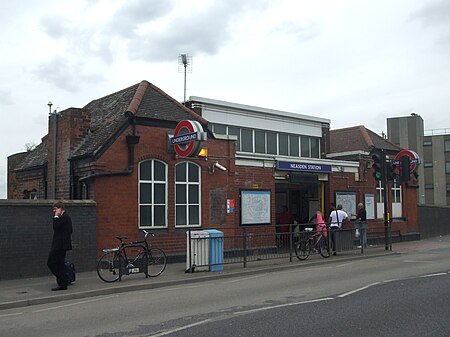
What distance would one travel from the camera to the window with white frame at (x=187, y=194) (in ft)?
54.9

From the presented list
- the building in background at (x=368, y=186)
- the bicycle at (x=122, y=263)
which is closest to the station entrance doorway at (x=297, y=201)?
the building in background at (x=368, y=186)

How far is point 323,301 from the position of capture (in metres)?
9.27

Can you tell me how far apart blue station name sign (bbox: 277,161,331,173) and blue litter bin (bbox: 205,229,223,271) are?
20.5 ft

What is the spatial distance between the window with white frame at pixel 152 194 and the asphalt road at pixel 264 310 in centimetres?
421

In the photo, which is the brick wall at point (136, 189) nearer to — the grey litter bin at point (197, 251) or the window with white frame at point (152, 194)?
the window with white frame at point (152, 194)

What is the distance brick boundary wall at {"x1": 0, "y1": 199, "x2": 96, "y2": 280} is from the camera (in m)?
12.8

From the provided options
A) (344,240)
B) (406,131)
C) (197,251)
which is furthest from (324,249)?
(406,131)

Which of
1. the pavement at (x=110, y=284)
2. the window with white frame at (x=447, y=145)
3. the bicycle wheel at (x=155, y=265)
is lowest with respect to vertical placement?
the pavement at (x=110, y=284)

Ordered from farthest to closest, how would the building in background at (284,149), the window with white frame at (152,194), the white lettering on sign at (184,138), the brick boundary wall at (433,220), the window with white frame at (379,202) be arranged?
1. the brick boundary wall at (433,220)
2. the window with white frame at (379,202)
3. the building in background at (284,149)
4. the window with white frame at (152,194)
5. the white lettering on sign at (184,138)

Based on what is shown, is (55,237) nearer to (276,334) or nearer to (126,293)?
(126,293)

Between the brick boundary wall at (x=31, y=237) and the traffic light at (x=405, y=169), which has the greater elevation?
the traffic light at (x=405, y=169)

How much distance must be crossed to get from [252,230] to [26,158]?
9712 millimetres

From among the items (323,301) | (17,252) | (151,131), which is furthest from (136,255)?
(323,301)

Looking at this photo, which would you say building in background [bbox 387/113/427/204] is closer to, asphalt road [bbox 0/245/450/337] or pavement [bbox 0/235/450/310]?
pavement [bbox 0/235/450/310]
